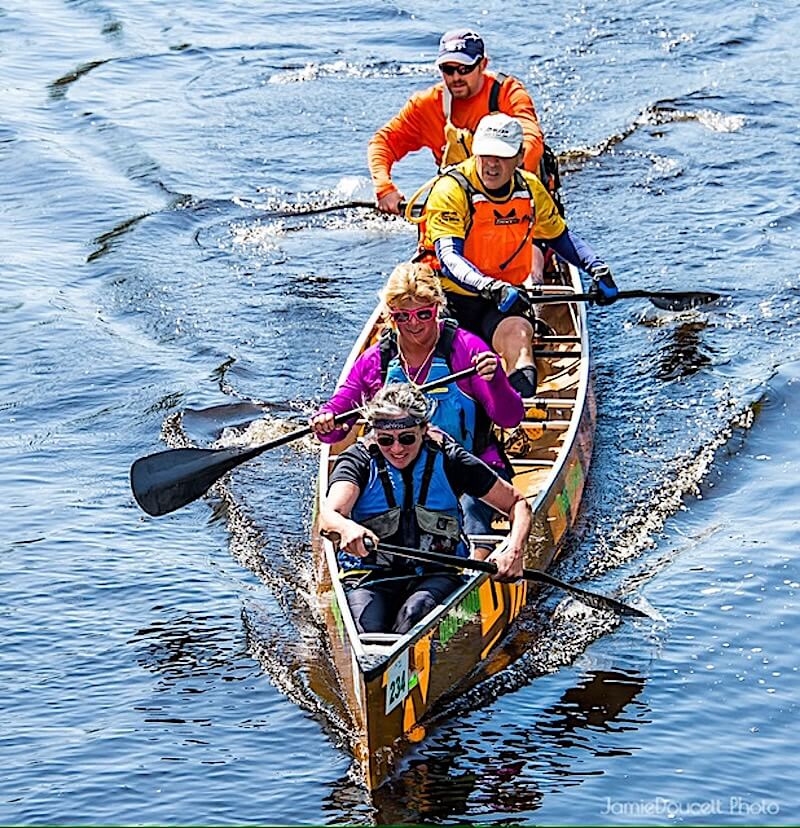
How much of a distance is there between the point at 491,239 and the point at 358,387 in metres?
2.00

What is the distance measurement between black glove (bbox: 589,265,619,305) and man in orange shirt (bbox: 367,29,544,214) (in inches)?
51.0

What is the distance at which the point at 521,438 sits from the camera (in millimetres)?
10461

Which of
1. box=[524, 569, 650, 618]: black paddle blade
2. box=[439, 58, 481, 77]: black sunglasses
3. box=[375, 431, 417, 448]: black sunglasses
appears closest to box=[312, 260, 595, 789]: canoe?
box=[524, 569, 650, 618]: black paddle blade

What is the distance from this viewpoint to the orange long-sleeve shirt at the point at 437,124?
1174 cm

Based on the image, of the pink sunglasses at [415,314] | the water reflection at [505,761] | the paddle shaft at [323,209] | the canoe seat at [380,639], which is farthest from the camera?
the paddle shaft at [323,209]

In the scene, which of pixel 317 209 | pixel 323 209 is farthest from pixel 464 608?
pixel 317 209

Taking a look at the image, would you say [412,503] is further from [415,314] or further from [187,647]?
[187,647]

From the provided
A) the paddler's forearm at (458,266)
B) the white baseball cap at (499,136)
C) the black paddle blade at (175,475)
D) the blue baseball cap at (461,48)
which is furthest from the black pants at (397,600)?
the blue baseball cap at (461,48)

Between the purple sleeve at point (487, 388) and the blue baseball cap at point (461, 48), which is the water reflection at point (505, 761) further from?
the blue baseball cap at point (461, 48)

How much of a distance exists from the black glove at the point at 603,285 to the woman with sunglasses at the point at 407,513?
10.6 feet

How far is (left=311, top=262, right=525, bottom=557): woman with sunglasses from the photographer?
8383 mm

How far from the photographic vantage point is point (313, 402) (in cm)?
1237

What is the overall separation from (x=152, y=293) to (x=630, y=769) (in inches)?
334

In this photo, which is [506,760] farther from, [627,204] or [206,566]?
[627,204]
